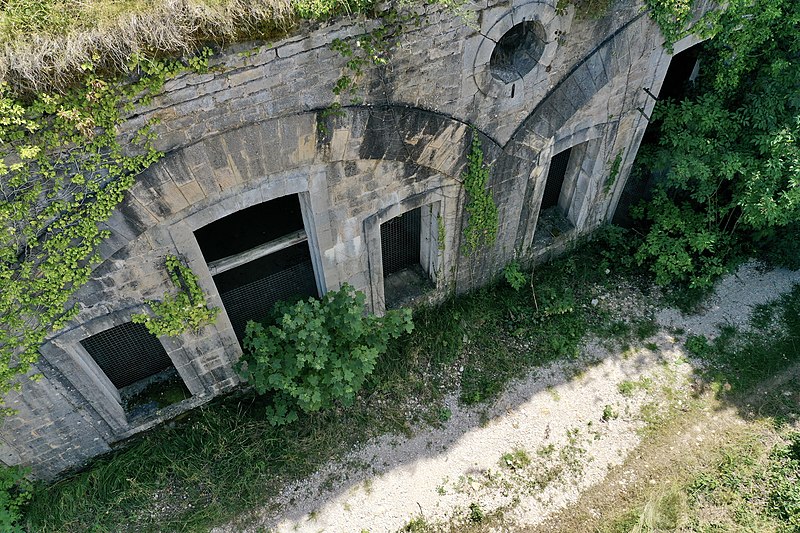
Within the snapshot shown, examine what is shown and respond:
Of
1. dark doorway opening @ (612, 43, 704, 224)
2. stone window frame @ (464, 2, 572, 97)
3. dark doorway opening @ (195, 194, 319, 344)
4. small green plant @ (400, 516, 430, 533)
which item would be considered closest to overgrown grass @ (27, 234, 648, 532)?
small green plant @ (400, 516, 430, 533)

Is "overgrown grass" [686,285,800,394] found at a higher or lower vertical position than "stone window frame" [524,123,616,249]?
lower

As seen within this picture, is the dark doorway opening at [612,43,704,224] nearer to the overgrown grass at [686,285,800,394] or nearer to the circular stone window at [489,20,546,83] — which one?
the overgrown grass at [686,285,800,394]

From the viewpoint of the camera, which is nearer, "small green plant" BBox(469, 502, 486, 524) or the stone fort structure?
the stone fort structure

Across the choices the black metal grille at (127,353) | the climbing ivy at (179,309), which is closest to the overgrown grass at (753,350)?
the climbing ivy at (179,309)

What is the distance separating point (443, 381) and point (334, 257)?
273cm

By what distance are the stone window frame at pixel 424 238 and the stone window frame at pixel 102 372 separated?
2.77 meters

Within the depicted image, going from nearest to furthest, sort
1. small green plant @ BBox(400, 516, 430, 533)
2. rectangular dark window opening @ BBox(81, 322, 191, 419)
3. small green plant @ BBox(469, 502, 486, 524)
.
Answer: rectangular dark window opening @ BBox(81, 322, 191, 419) → small green plant @ BBox(400, 516, 430, 533) → small green plant @ BBox(469, 502, 486, 524)

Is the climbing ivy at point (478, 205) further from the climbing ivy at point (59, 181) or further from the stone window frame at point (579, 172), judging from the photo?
the climbing ivy at point (59, 181)

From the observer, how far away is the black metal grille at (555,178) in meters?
9.87

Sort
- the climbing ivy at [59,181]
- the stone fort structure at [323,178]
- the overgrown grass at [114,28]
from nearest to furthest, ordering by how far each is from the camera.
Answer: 1. the overgrown grass at [114,28]
2. the climbing ivy at [59,181]
3. the stone fort structure at [323,178]

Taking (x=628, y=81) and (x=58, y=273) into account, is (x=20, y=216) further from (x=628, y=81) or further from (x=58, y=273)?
(x=628, y=81)

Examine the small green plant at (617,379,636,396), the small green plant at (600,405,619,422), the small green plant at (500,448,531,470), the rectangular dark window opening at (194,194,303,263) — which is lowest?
the small green plant at (500,448,531,470)

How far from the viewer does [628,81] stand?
855cm

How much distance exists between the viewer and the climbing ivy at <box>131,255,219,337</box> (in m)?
6.83
